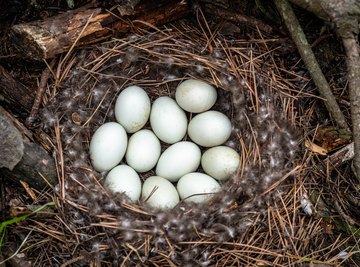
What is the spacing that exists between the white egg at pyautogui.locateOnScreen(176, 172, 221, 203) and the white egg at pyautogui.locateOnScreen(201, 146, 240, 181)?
5 cm

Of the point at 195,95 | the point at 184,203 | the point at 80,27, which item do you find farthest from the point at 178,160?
the point at 80,27

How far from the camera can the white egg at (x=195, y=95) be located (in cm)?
256

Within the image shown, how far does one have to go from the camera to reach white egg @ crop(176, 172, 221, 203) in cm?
244

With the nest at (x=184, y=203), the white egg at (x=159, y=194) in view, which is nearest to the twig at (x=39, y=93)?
the nest at (x=184, y=203)

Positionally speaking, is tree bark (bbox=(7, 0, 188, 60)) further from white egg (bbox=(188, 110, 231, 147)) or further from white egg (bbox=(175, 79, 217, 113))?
white egg (bbox=(188, 110, 231, 147))

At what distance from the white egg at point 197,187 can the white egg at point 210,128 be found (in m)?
0.20

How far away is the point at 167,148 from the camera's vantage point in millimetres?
2652

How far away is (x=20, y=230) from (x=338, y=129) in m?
1.68

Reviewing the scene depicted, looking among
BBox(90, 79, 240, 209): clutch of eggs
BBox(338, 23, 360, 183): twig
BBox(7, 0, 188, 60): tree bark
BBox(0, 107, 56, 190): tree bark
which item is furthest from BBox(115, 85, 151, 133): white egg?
BBox(338, 23, 360, 183): twig

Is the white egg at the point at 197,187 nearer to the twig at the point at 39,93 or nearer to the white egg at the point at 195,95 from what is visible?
the white egg at the point at 195,95

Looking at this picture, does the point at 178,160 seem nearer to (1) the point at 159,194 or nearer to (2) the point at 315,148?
(1) the point at 159,194

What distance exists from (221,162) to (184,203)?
0.97 ft

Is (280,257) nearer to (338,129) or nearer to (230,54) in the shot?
(338,129)

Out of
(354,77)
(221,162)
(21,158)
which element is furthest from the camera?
(221,162)
